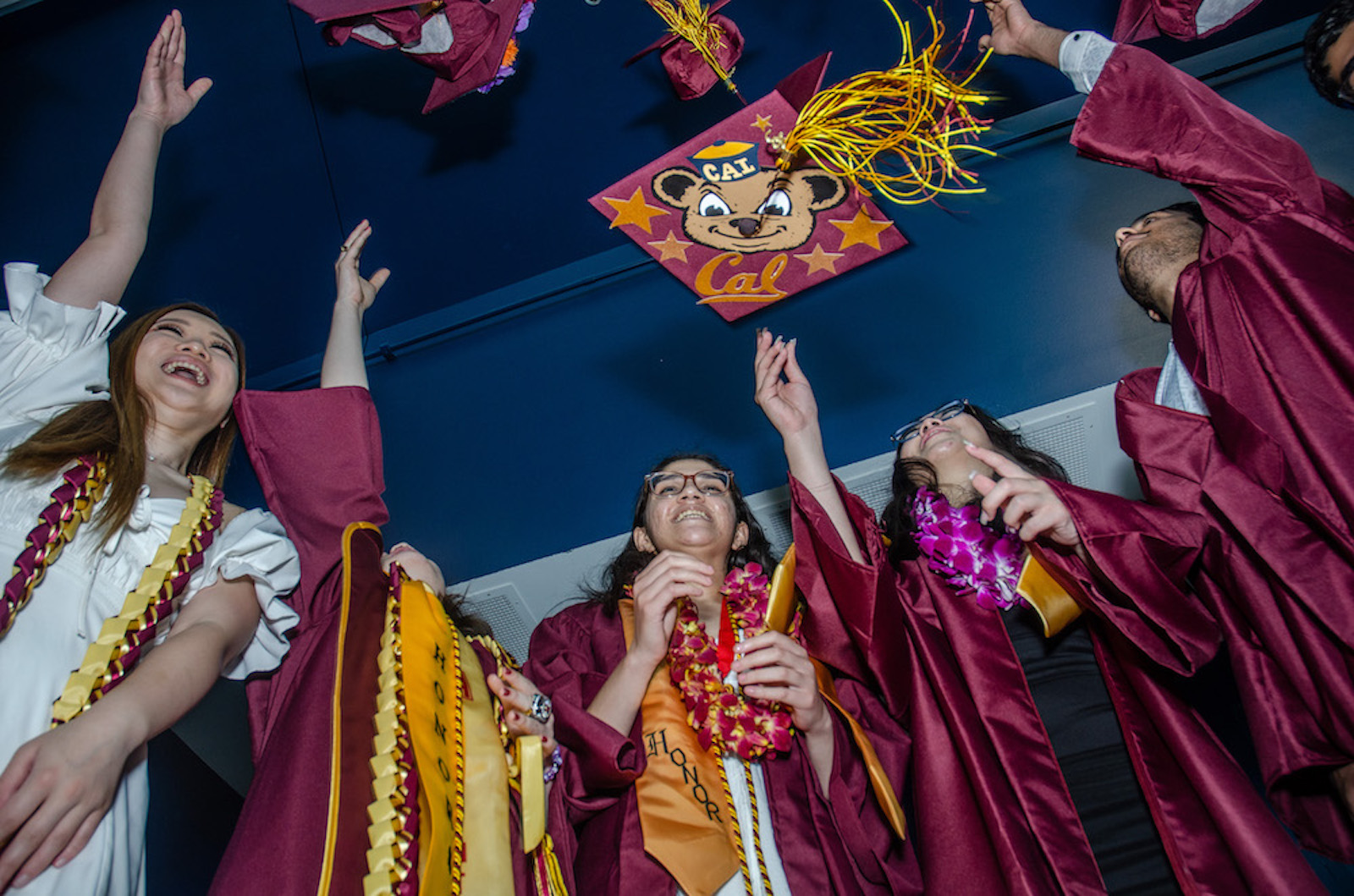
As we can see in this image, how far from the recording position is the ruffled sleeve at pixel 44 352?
1.68m

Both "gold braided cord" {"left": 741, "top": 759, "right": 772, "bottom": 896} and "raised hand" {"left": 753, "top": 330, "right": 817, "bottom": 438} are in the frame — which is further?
"raised hand" {"left": 753, "top": 330, "right": 817, "bottom": 438}

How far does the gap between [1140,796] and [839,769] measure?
21.8 inches

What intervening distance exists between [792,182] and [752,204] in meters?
0.10

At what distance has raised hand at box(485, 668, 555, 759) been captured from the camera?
5.81ft

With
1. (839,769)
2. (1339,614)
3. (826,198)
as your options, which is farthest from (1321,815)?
(826,198)

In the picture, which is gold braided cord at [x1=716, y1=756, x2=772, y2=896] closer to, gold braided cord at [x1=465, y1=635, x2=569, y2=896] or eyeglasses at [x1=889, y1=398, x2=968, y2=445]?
gold braided cord at [x1=465, y1=635, x2=569, y2=896]

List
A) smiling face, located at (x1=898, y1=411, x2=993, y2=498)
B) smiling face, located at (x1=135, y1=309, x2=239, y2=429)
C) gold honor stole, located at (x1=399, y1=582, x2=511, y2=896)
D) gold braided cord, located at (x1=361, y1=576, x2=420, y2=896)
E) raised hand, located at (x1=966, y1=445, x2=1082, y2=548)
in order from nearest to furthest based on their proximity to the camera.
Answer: gold braided cord, located at (x1=361, y1=576, x2=420, y2=896) → gold honor stole, located at (x1=399, y1=582, x2=511, y2=896) → raised hand, located at (x1=966, y1=445, x2=1082, y2=548) → smiling face, located at (x1=135, y1=309, x2=239, y2=429) → smiling face, located at (x1=898, y1=411, x2=993, y2=498)

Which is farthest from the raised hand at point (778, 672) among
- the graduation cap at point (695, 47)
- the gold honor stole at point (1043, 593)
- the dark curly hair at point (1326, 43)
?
the dark curly hair at point (1326, 43)

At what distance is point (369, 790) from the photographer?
1.34 m

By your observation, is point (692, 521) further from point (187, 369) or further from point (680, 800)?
point (187, 369)

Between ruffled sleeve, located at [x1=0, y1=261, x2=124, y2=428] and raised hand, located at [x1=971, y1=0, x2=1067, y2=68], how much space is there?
5.99 ft

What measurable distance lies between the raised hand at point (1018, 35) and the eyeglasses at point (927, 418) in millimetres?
798

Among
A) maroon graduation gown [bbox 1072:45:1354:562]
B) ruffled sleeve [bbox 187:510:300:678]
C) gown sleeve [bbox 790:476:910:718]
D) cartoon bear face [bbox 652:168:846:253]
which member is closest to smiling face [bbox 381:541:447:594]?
ruffled sleeve [bbox 187:510:300:678]

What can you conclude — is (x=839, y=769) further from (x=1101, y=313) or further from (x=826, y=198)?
(x=1101, y=313)
